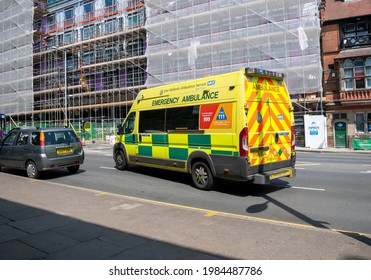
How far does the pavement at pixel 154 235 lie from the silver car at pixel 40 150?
136 inches

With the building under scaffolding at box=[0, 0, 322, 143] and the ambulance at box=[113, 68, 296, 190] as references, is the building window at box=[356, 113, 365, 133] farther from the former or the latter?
the ambulance at box=[113, 68, 296, 190]

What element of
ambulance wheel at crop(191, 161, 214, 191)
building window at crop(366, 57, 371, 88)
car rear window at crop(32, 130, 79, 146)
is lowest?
ambulance wheel at crop(191, 161, 214, 191)

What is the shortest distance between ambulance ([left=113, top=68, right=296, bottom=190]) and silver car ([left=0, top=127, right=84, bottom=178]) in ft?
9.46

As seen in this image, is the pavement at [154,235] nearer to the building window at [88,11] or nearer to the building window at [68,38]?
the building window at [88,11]

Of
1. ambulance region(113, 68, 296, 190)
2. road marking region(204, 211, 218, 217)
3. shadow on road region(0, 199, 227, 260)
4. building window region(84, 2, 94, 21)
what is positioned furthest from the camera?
building window region(84, 2, 94, 21)

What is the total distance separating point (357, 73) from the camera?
24.5 m

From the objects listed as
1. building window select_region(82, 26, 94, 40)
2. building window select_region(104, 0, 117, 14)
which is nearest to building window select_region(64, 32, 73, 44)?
building window select_region(82, 26, 94, 40)

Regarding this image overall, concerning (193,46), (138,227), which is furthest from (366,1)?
(138,227)

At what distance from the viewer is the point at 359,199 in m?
6.93

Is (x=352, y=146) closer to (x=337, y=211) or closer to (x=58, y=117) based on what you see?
(x=337, y=211)

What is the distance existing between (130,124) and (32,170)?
3411 mm

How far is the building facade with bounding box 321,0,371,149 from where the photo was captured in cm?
2412

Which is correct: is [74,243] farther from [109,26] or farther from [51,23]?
[51,23]

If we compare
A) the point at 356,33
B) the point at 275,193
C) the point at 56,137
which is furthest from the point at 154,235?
the point at 356,33
